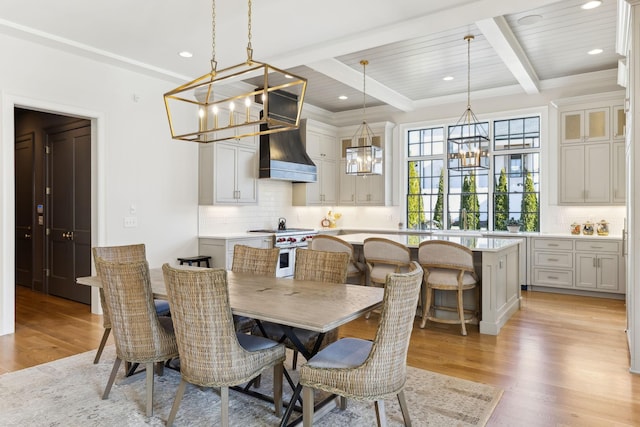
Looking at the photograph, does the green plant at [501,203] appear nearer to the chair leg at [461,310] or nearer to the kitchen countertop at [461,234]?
the kitchen countertop at [461,234]

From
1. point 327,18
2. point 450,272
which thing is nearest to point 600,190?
point 450,272

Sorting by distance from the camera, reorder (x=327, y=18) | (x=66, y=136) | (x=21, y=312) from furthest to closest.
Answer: (x=66, y=136), (x=21, y=312), (x=327, y=18)

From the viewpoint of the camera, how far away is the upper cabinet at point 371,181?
7.73m

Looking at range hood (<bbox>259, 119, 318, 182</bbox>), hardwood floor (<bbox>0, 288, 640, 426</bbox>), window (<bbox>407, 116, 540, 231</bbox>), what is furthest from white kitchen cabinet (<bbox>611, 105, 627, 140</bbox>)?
range hood (<bbox>259, 119, 318, 182</bbox>)

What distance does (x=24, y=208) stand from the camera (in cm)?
654

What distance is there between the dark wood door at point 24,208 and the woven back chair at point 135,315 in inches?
191

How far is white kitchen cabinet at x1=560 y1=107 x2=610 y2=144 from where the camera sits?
5930 millimetres

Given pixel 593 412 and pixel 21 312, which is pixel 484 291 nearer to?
pixel 593 412

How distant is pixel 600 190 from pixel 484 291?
314cm

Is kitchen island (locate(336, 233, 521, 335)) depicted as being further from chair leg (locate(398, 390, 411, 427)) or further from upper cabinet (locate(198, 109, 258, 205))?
chair leg (locate(398, 390, 411, 427))

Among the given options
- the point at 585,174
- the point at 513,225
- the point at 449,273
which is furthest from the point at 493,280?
the point at 585,174

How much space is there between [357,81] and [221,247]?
2.99 metres

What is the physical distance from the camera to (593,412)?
2.59 metres

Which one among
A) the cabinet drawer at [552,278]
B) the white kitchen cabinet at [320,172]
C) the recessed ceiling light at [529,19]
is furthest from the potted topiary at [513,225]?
the recessed ceiling light at [529,19]
